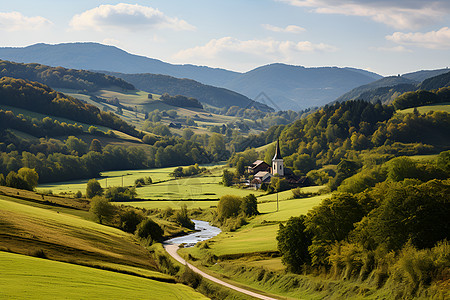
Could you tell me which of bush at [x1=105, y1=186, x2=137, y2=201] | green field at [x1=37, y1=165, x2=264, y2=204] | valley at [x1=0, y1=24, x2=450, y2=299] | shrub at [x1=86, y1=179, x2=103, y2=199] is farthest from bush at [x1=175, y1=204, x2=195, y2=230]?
shrub at [x1=86, y1=179, x2=103, y2=199]

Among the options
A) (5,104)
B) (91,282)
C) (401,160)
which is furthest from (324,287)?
(5,104)

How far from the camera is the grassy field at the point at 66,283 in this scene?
88.6 ft

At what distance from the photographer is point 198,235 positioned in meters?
76.8

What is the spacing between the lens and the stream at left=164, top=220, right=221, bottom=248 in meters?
69.8

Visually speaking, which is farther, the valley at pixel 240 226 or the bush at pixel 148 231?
the bush at pixel 148 231

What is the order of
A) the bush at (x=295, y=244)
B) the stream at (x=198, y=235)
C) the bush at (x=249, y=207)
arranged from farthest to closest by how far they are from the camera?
the bush at (x=249, y=207) → the stream at (x=198, y=235) → the bush at (x=295, y=244)

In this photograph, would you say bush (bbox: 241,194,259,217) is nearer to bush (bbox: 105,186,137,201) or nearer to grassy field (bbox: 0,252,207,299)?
bush (bbox: 105,186,137,201)

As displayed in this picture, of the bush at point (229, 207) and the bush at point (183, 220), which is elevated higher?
the bush at point (229, 207)

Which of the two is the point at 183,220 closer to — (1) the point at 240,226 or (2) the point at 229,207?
(2) the point at 229,207

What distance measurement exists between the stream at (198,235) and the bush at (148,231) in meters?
1.57

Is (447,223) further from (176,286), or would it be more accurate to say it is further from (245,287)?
(176,286)

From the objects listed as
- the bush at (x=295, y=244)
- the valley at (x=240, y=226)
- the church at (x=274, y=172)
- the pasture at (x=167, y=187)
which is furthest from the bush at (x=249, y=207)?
the church at (x=274, y=172)

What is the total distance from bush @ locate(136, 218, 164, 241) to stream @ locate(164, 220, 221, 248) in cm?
157

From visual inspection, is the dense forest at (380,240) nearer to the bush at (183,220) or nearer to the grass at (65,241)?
→ the grass at (65,241)
